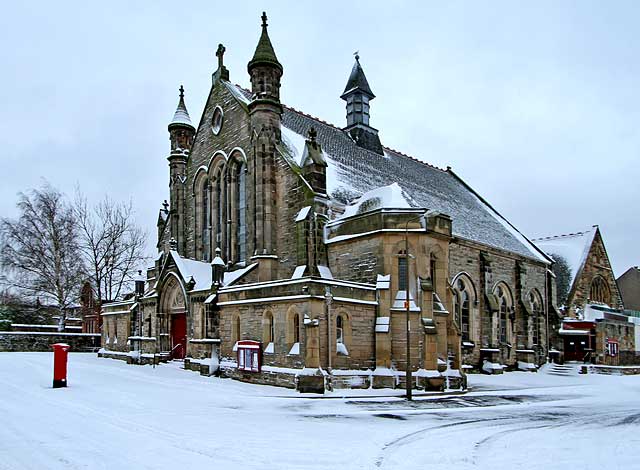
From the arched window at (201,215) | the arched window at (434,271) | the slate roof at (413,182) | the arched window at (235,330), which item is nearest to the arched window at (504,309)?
the slate roof at (413,182)

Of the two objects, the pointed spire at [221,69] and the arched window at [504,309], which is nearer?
the pointed spire at [221,69]

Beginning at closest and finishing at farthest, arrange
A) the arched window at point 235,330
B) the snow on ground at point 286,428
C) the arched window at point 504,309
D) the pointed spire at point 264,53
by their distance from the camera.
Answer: the snow on ground at point 286,428 < the arched window at point 235,330 < the pointed spire at point 264,53 < the arched window at point 504,309

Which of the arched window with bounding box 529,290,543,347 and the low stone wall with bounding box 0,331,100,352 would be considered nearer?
the low stone wall with bounding box 0,331,100,352

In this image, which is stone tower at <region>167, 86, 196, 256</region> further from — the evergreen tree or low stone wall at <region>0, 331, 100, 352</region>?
the evergreen tree

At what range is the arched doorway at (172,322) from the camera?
103 feet

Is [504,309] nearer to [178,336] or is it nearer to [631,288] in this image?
[178,336]

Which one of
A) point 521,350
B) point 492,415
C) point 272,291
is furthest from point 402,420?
point 521,350

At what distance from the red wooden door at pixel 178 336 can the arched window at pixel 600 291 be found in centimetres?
3229

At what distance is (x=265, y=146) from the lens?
2948cm

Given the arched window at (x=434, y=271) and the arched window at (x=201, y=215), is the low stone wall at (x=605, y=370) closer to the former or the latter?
the arched window at (x=434, y=271)

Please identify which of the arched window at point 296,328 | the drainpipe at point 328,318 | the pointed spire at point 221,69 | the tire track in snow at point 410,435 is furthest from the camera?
the pointed spire at point 221,69

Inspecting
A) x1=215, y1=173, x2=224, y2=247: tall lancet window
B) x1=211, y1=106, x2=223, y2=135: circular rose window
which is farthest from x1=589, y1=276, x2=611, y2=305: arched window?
x1=211, y1=106, x2=223, y2=135: circular rose window

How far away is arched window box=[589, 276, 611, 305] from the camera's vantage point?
46.8m

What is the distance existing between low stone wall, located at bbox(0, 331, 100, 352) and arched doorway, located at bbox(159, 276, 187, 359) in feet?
44.8
